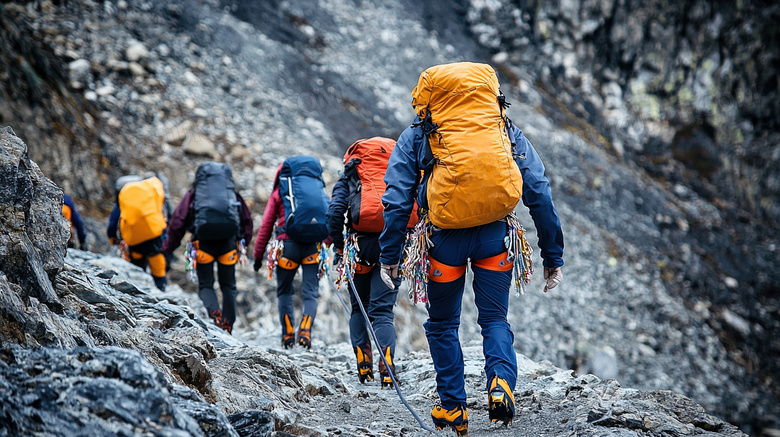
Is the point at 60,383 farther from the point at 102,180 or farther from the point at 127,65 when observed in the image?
the point at 127,65

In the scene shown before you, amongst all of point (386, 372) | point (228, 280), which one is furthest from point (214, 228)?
point (386, 372)

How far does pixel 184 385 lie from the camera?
3.19 m

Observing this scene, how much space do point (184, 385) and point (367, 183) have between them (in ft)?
7.66

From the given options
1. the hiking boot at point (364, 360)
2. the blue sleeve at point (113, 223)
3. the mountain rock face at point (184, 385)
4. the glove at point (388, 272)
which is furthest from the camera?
the blue sleeve at point (113, 223)

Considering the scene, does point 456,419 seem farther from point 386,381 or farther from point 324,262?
point 324,262

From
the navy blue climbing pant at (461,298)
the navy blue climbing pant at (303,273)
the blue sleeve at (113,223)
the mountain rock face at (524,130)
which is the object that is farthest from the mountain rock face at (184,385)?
the blue sleeve at (113,223)

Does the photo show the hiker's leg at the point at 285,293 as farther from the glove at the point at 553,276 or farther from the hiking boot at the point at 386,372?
the glove at the point at 553,276

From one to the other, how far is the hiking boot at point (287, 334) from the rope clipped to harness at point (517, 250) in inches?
136

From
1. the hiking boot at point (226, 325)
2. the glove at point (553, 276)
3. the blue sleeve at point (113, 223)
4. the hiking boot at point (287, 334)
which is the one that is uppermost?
the glove at point (553, 276)

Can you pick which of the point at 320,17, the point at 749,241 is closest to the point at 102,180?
the point at 320,17

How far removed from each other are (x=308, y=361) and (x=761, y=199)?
19.8 metres

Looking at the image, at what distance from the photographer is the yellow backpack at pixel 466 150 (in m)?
3.28

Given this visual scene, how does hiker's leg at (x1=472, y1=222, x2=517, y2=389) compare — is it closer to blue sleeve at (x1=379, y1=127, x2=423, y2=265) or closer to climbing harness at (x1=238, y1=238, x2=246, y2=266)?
blue sleeve at (x1=379, y1=127, x2=423, y2=265)

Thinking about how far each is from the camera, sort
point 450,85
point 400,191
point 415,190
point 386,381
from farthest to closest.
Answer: point 386,381 < point 415,190 < point 400,191 < point 450,85
